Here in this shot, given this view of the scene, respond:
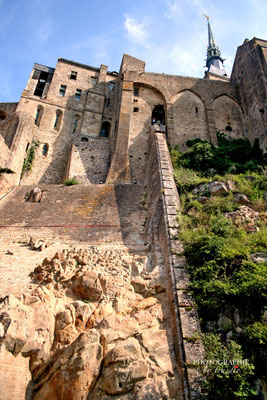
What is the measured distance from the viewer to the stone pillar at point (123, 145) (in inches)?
670

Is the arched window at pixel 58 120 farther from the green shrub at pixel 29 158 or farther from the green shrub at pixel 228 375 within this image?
the green shrub at pixel 228 375

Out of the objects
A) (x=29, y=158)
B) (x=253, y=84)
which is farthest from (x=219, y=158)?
(x=29, y=158)

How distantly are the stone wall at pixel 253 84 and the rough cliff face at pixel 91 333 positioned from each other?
15521mm

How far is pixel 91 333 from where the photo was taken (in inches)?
229

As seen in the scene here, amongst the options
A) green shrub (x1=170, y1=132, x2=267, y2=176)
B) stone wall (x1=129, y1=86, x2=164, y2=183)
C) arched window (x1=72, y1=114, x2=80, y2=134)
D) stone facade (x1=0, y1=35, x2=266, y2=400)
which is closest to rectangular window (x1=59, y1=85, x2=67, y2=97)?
stone facade (x1=0, y1=35, x2=266, y2=400)

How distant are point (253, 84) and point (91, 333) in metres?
21.0

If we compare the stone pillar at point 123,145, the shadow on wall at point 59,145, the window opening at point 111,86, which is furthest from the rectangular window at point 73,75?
the stone pillar at point 123,145

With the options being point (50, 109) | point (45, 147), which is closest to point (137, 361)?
point (45, 147)

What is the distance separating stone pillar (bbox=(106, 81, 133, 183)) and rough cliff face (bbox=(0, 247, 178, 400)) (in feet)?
32.4

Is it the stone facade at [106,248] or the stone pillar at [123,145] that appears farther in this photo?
the stone pillar at [123,145]

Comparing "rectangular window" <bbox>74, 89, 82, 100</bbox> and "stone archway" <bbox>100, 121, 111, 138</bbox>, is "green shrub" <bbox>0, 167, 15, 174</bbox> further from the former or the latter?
"rectangular window" <bbox>74, 89, 82, 100</bbox>

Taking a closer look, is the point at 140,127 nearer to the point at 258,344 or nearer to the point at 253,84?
the point at 253,84

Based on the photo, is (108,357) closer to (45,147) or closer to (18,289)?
(18,289)

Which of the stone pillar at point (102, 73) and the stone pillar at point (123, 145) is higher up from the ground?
the stone pillar at point (102, 73)
